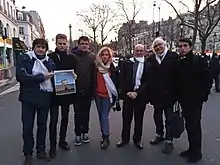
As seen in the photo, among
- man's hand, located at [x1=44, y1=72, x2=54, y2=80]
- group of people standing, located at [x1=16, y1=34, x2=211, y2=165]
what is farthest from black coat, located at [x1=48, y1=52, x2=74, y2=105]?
man's hand, located at [x1=44, y1=72, x2=54, y2=80]

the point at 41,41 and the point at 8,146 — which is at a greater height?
the point at 41,41

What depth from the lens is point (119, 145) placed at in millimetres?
6273

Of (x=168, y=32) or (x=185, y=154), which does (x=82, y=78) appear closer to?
(x=185, y=154)

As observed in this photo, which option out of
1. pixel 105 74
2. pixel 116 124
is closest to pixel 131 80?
pixel 105 74

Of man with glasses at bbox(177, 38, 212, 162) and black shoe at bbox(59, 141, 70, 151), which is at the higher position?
man with glasses at bbox(177, 38, 212, 162)

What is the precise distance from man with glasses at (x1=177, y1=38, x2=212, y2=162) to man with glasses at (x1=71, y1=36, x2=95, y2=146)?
1.67 m

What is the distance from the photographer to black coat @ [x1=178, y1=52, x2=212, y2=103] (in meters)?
5.30

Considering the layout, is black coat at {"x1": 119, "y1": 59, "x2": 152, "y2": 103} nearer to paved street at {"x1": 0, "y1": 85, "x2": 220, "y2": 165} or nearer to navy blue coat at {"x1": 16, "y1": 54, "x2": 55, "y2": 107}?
paved street at {"x1": 0, "y1": 85, "x2": 220, "y2": 165}

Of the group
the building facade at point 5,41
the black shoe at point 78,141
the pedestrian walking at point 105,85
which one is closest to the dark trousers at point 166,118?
the pedestrian walking at point 105,85

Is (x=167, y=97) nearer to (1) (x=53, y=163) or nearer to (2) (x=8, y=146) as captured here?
(1) (x=53, y=163)

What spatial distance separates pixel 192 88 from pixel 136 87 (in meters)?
1.10

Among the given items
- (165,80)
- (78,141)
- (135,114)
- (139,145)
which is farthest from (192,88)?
(78,141)

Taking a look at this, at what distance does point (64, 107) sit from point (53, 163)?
3.35 feet

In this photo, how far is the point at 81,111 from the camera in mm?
6410
